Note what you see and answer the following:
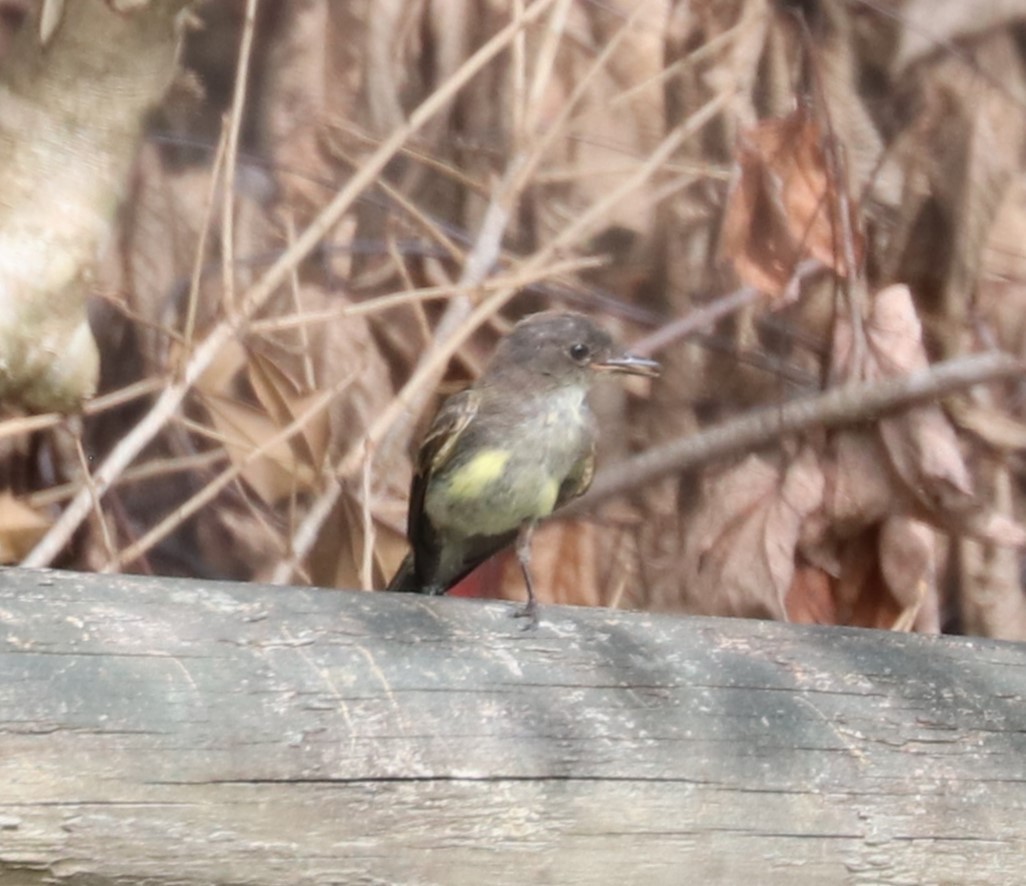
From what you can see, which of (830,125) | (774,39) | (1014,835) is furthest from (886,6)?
(1014,835)

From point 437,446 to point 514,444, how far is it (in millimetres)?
130

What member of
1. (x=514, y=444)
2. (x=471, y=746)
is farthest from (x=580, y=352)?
(x=471, y=746)

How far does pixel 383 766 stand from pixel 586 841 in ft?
0.73

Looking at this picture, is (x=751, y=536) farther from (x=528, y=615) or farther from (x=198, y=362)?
(x=528, y=615)

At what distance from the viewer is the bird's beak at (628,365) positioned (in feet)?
9.21

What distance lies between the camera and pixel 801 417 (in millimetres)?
3266

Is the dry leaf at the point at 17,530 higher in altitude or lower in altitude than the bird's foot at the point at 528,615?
lower

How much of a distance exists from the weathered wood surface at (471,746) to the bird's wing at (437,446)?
828 millimetres

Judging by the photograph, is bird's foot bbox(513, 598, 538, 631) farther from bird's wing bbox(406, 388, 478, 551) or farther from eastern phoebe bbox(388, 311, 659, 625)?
bird's wing bbox(406, 388, 478, 551)

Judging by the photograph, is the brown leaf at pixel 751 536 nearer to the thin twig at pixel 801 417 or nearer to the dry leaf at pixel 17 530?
the thin twig at pixel 801 417

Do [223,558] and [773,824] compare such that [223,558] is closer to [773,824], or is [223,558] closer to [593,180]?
[593,180]

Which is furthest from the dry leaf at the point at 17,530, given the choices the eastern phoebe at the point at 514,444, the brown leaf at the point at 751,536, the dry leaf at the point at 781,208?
the dry leaf at the point at 781,208

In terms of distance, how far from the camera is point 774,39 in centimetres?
382

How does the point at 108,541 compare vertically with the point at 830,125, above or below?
below
